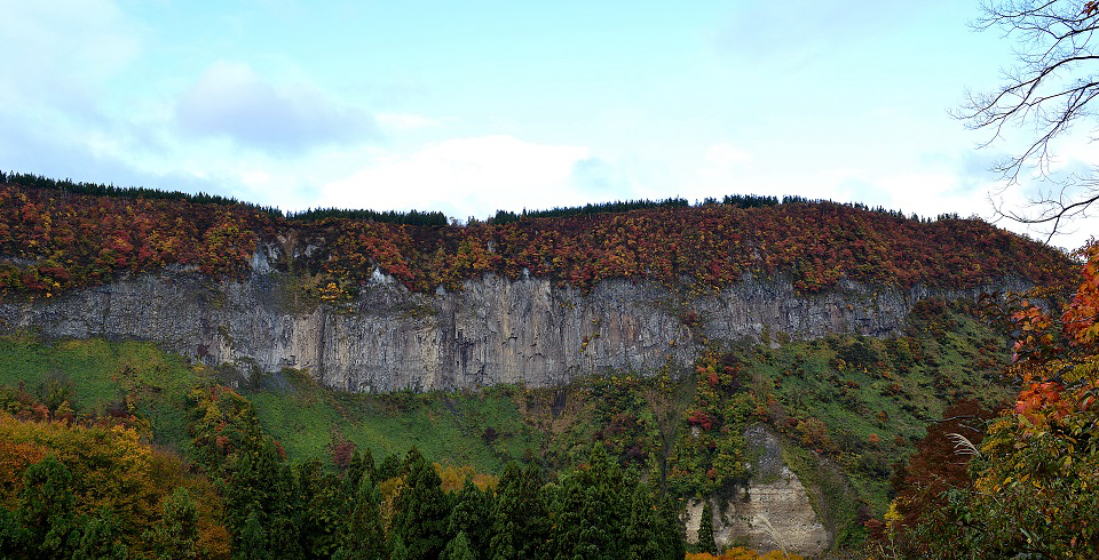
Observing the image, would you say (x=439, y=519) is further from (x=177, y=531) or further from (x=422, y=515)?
(x=177, y=531)

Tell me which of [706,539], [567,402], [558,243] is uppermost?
[558,243]

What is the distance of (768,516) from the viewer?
75.6 m

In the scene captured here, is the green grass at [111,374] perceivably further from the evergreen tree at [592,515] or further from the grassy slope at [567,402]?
the evergreen tree at [592,515]

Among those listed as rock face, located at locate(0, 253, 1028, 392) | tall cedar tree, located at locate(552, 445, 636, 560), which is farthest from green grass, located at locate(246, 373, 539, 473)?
tall cedar tree, located at locate(552, 445, 636, 560)

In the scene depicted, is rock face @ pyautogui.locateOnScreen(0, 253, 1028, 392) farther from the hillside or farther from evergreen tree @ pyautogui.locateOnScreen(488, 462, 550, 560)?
evergreen tree @ pyautogui.locateOnScreen(488, 462, 550, 560)

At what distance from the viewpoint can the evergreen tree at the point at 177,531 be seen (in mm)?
44250

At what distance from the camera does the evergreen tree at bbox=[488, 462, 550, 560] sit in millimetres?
48219

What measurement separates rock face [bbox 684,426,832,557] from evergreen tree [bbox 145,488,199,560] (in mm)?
49402

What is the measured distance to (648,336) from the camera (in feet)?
350

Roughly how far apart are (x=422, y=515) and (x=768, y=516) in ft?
136

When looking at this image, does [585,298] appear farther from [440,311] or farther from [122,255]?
[122,255]

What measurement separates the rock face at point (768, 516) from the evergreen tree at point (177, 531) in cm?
4940

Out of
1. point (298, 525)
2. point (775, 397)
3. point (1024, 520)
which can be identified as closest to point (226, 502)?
point (298, 525)

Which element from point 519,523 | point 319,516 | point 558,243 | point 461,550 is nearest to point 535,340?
point 558,243
